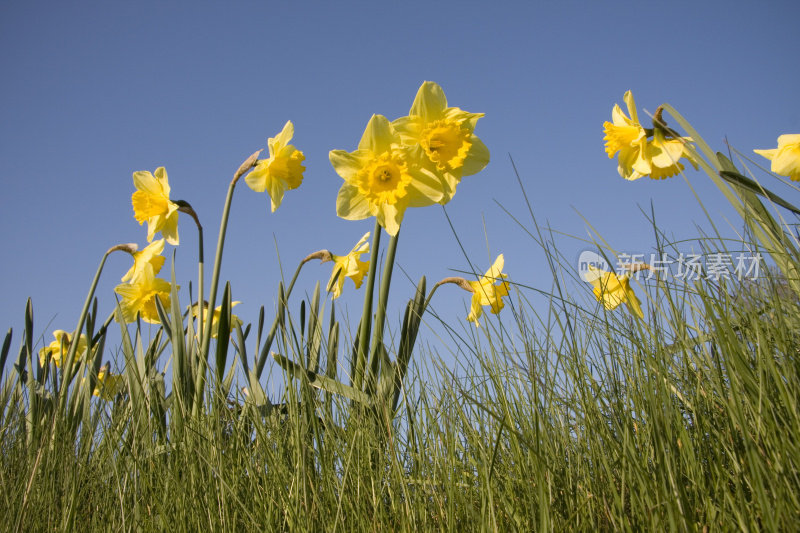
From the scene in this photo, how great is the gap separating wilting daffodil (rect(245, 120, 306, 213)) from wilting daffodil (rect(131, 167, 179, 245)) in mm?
471

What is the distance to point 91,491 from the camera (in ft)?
6.23

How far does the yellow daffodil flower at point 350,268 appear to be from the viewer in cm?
263

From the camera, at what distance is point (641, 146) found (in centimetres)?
200

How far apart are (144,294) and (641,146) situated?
240cm

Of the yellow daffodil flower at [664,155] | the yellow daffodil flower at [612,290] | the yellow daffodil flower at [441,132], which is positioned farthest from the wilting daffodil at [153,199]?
the yellow daffodil flower at [664,155]

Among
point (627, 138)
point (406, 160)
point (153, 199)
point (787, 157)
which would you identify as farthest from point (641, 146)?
point (153, 199)

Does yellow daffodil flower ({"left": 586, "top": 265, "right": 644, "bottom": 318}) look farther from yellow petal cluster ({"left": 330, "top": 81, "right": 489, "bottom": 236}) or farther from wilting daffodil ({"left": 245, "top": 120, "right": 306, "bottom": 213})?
wilting daffodil ({"left": 245, "top": 120, "right": 306, "bottom": 213})

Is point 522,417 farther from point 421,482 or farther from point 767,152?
point 767,152

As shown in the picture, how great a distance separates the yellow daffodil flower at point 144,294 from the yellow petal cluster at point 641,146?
2.20 m

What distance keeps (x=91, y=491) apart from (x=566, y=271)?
1.69 m

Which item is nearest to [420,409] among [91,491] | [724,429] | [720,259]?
[724,429]

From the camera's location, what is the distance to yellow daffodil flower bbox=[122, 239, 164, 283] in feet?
9.49

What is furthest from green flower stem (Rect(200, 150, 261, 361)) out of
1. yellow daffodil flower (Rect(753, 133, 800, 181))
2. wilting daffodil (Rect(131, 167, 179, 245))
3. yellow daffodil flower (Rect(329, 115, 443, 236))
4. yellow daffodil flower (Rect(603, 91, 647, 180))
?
yellow daffodil flower (Rect(753, 133, 800, 181))

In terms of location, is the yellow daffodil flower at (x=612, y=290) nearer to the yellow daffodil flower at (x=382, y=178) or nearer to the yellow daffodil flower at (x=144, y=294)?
the yellow daffodil flower at (x=382, y=178)
